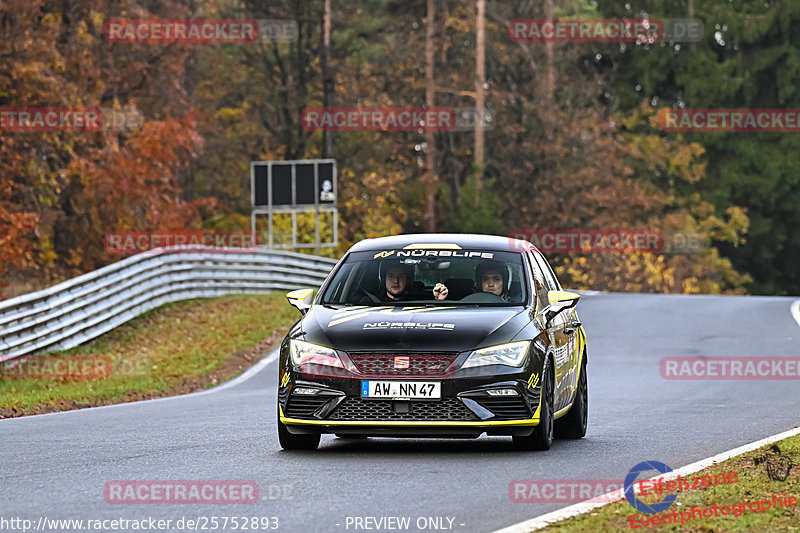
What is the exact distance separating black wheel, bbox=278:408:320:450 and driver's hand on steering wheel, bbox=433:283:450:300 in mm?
1403

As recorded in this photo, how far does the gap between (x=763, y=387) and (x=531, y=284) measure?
817cm

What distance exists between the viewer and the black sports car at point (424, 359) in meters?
10.7

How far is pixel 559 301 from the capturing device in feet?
38.9

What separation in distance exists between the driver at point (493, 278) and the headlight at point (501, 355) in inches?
37.5

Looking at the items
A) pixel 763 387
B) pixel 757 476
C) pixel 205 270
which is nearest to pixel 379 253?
pixel 757 476

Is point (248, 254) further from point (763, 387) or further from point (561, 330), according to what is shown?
point (561, 330)

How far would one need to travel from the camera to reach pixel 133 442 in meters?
12.3
